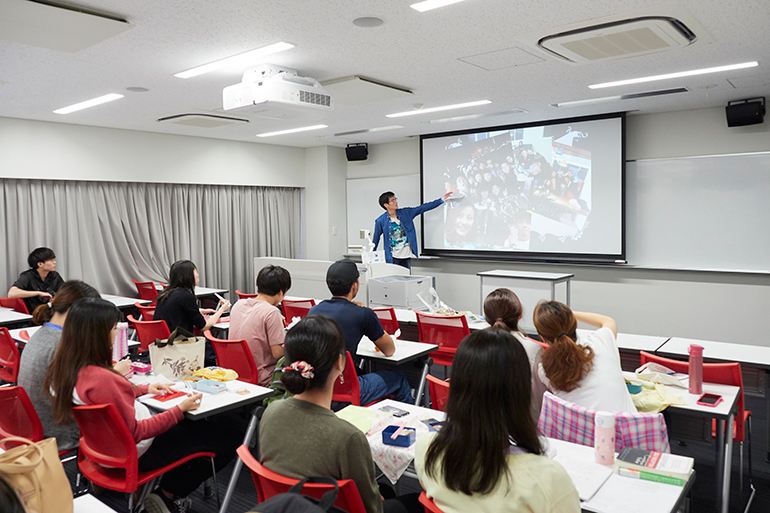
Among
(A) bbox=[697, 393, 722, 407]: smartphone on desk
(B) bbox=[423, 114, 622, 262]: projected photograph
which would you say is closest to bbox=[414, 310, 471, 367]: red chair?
(A) bbox=[697, 393, 722, 407]: smartphone on desk

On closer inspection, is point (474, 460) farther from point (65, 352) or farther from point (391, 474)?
point (65, 352)

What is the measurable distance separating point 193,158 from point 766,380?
22.4 ft

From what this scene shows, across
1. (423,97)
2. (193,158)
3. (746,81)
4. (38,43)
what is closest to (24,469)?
(38,43)

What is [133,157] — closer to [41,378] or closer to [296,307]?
[296,307]

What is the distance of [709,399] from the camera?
8.29ft

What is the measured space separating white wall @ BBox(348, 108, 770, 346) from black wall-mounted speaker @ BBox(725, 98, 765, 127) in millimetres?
198

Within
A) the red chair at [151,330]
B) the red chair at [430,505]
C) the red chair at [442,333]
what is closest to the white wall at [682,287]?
the red chair at [442,333]

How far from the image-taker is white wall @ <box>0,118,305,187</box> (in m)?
5.96

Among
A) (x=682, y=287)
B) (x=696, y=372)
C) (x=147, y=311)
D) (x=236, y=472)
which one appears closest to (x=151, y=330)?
(x=147, y=311)

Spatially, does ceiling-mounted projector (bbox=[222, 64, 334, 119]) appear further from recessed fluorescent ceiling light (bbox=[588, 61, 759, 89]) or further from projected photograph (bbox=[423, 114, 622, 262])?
projected photograph (bbox=[423, 114, 622, 262])

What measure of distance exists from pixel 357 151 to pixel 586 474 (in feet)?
23.2

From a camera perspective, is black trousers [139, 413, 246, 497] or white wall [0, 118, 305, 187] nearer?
black trousers [139, 413, 246, 497]

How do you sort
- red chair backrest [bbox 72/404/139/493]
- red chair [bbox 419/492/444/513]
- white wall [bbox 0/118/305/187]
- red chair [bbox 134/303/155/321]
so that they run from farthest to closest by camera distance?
white wall [bbox 0/118/305/187], red chair [bbox 134/303/155/321], red chair backrest [bbox 72/404/139/493], red chair [bbox 419/492/444/513]

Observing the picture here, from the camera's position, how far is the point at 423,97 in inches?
205
